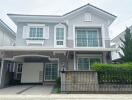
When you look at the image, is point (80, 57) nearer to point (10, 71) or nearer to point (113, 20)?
point (113, 20)

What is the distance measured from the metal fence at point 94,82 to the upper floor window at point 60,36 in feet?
21.4

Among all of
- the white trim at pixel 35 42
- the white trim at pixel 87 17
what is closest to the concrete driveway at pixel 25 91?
the white trim at pixel 35 42

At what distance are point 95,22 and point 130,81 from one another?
823 cm

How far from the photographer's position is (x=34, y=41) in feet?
53.7

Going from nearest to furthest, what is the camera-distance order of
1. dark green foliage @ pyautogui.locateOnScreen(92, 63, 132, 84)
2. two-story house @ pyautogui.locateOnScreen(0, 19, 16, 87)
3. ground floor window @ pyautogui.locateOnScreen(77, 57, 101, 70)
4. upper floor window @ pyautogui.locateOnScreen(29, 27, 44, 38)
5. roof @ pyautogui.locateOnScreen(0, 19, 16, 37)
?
1. dark green foliage @ pyautogui.locateOnScreen(92, 63, 132, 84)
2. ground floor window @ pyautogui.locateOnScreen(77, 57, 101, 70)
3. upper floor window @ pyautogui.locateOnScreen(29, 27, 44, 38)
4. roof @ pyautogui.locateOnScreen(0, 19, 16, 37)
5. two-story house @ pyautogui.locateOnScreen(0, 19, 16, 87)

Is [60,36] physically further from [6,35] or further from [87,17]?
[6,35]

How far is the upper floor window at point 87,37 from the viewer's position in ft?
54.4

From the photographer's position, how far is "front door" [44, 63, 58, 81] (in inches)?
635

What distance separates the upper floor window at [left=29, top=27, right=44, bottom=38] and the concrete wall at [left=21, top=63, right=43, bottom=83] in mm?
2976

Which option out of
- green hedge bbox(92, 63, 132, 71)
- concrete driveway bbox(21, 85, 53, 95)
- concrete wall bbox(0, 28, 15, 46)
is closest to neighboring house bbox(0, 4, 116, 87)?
concrete wall bbox(0, 28, 15, 46)

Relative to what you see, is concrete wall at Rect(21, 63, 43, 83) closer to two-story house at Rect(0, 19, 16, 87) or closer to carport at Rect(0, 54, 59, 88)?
carport at Rect(0, 54, 59, 88)

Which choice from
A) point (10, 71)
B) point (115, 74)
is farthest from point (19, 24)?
point (115, 74)

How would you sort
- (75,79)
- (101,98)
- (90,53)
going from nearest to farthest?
(101,98)
(75,79)
(90,53)

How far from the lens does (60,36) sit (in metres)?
16.9
